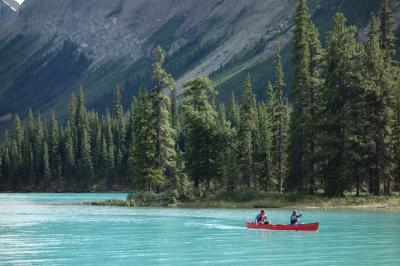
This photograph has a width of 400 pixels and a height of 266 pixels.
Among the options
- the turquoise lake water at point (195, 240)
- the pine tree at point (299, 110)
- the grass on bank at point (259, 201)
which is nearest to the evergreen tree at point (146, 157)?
the grass on bank at point (259, 201)

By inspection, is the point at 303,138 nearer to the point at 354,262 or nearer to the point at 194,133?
the point at 194,133

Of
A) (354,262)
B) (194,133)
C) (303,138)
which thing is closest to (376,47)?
(303,138)

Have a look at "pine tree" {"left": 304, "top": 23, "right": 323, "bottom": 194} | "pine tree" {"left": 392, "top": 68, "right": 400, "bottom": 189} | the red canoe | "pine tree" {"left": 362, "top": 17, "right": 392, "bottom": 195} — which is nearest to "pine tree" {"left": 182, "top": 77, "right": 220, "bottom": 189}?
"pine tree" {"left": 304, "top": 23, "right": 323, "bottom": 194}

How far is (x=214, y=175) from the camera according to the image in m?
97.8

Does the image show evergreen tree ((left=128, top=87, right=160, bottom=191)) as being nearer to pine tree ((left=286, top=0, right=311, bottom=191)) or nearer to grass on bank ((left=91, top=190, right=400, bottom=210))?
grass on bank ((left=91, top=190, right=400, bottom=210))

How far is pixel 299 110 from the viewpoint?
290 ft

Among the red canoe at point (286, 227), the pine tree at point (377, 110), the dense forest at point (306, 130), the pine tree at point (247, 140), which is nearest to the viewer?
the red canoe at point (286, 227)

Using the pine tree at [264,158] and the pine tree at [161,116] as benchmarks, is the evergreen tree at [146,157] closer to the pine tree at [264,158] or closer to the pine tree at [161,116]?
the pine tree at [161,116]

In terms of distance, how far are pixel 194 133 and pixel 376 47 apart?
28.1 meters

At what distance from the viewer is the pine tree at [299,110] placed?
8769 centimetres

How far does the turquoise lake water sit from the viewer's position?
145 feet

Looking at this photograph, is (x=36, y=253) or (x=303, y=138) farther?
(x=303, y=138)

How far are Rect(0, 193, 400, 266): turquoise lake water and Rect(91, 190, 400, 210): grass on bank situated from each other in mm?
3945

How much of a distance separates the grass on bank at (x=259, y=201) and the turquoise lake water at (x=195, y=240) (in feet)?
12.9
